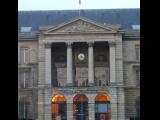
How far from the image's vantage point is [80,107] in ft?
178

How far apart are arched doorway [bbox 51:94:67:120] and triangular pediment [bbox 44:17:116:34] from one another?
5.92m

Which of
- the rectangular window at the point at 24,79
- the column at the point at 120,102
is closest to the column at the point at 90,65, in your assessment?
the column at the point at 120,102

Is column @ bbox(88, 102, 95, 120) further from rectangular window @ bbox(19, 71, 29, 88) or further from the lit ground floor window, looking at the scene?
rectangular window @ bbox(19, 71, 29, 88)

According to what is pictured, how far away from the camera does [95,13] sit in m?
58.1

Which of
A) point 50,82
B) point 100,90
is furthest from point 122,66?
point 50,82

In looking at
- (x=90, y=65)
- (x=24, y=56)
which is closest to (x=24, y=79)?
(x=24, y=56)

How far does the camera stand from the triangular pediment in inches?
2125

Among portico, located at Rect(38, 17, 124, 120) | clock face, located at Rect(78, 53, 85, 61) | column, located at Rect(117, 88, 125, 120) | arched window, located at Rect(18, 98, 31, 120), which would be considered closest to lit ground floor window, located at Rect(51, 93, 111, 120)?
portico, located at Rect(38, 17, 124, 120)

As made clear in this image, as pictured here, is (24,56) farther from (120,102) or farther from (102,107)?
(120,102)

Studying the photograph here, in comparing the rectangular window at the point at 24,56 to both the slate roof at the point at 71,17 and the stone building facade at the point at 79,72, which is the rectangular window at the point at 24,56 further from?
the slate roof at the point at 71,17

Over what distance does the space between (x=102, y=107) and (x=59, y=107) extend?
387 centimetres

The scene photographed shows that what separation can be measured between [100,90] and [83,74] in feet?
7.19
